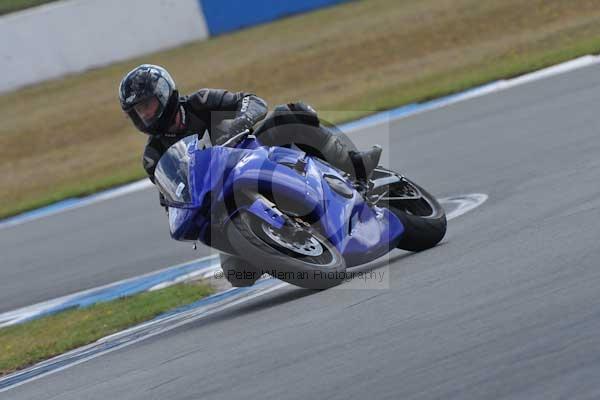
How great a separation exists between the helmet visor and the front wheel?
2.75ft

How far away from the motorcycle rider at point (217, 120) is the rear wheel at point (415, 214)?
24 centimetres

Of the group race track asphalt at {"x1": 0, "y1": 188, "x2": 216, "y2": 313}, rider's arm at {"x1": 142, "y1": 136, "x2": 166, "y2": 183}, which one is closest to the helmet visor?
rider's arm at {"x1": 142, "y1": 136, "x2": 166, "y2": 183}

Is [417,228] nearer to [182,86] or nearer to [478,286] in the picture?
[478,286]

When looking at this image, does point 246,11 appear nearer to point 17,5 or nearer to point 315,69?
point 17,5

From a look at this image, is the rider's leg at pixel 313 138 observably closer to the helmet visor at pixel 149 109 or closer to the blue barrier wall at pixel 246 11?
the helmet visor at pixel 149 109

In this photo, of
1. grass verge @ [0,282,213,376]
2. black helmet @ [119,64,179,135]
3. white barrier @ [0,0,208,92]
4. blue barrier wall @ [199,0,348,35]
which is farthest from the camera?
blue barrier wall @ [199,0,348,35]

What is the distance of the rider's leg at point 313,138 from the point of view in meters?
6.54

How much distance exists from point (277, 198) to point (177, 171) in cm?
57

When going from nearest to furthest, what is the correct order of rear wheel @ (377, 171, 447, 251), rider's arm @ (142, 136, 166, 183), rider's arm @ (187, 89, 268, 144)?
rider's arm @ (142, 136, 166, 183)
rider's arm @ (187, 89, 268, 144)
rear wheel @ (377, 171, 447, 251)

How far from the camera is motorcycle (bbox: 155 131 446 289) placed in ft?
18.9

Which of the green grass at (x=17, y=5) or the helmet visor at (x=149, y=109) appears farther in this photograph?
the green grass at (x=17, y=5)

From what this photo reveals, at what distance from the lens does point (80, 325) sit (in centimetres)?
749

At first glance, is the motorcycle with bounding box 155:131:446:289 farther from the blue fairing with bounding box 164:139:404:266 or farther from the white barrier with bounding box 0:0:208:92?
the white barrier with bounding box 0:0:208:92

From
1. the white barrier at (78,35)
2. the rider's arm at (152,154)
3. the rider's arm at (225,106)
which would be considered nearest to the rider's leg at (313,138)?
the rider's arm at (225,106)
